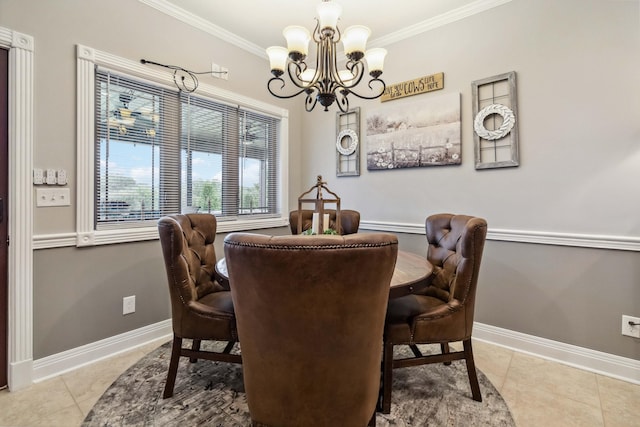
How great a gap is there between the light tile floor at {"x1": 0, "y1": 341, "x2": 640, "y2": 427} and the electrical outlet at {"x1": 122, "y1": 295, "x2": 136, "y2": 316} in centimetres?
31

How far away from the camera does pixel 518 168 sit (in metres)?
2.34

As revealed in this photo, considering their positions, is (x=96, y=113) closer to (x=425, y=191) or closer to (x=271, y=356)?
(x=271, y=356)

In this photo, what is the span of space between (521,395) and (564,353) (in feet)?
2.21

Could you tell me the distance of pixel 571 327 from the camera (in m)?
2.15

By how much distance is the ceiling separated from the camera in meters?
2.47

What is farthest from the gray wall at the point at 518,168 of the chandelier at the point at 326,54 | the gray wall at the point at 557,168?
the chandelier at the point at 326,54

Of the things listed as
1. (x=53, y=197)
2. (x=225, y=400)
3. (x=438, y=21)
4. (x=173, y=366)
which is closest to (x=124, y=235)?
(x=53, y=197)

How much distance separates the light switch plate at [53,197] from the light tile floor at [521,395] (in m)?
1.11

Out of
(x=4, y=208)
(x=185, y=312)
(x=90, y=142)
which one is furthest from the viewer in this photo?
(x=90, y=142)

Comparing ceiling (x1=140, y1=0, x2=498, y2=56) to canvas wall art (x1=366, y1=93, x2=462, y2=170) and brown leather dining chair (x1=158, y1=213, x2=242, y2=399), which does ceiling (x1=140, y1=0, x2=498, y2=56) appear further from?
brown leather dining chair (x1=158, y1=213, x2=242, y2=399)

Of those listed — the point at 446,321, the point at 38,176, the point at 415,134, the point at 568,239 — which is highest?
the point at 415,134

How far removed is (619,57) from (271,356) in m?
2.72

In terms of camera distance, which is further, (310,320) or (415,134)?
(415,134)

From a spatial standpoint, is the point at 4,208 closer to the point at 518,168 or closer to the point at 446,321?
the point at 446,321
